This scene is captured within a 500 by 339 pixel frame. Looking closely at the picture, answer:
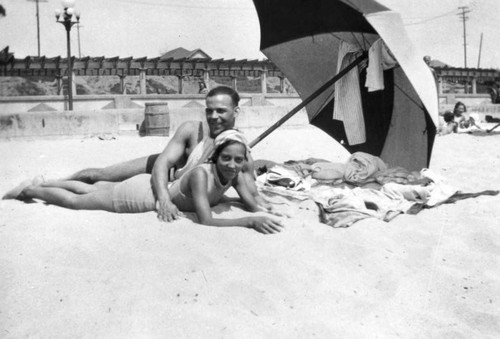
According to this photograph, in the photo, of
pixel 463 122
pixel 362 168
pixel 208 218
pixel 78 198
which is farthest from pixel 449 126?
pixel 78 198

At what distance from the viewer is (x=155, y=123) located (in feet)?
34.6

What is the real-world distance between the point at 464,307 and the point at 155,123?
8.52 metres

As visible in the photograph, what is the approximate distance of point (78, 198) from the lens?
4.28m

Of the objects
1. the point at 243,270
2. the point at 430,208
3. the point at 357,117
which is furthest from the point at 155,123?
the point at 243,270

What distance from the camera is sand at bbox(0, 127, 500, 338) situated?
2512 mm

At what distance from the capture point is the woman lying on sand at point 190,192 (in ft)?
12.2

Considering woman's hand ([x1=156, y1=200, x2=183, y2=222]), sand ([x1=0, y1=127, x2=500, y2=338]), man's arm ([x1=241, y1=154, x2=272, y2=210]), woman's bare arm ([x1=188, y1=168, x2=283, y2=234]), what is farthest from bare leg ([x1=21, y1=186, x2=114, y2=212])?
man's arm ([x1=241, y1=154, x2=272, y2=210])

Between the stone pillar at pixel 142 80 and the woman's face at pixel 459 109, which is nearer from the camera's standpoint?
the woman's face at pixel 459 109

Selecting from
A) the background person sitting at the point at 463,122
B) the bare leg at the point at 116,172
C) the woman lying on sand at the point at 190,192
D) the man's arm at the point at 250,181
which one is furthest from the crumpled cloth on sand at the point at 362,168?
the background person sitting at the point at 463,122

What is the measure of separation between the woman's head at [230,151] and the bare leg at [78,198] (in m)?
1.08

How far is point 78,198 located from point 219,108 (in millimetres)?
1469

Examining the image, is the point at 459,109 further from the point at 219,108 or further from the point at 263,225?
the point at 263,225

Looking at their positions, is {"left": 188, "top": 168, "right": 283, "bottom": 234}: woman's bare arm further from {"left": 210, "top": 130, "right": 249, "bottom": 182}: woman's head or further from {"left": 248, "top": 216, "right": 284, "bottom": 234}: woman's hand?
{"left": 210, "top": 130, "right": 249, "bottom": 182}: woman's head

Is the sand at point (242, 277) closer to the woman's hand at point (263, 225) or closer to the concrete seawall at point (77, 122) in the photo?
the woman's hand at point (263, 225)
